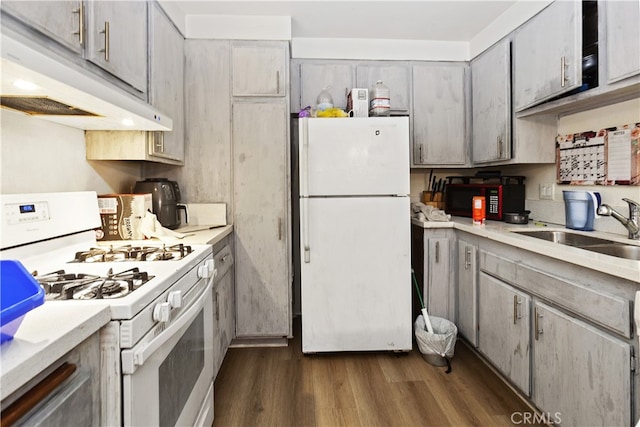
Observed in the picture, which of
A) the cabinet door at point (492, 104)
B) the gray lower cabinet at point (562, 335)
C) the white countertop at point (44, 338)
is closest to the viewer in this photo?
the white countertop at point (44, 338)

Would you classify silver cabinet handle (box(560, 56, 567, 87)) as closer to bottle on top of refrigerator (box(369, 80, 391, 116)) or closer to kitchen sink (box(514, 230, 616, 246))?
kitchen sink (box(514, 230, 616, 246))

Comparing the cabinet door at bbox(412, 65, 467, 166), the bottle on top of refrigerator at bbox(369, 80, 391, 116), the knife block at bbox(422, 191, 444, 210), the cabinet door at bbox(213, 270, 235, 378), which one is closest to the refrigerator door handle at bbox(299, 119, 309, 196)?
the bottle on top of refrigerator at bbox(369, 80, 391, 116)

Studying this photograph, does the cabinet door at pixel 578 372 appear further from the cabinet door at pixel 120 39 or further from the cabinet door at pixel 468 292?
the cabinet door at pixel 120 39

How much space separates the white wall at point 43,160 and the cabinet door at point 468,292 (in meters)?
2.27

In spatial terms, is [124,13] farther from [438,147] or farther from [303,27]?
[438,147]

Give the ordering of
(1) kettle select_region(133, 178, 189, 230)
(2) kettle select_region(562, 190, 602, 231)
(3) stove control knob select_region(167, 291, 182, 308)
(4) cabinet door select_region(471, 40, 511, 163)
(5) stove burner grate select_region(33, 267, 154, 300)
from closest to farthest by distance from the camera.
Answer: (5) stove burner grate select_region(33, 267, 154, 300), (3) stove control knob select_region(167, 291, 182, 308), (2) kettle select_region(562, 190, 602, 231), (1) kettle select_region(133, 178, 189, 230), (4) cabinet door select_region(471, 40, 511, 163)

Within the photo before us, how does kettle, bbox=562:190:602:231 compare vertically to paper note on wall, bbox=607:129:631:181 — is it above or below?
below

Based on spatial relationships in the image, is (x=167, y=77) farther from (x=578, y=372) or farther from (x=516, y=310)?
(x=578, y=372)

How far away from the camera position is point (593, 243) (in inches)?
70.9

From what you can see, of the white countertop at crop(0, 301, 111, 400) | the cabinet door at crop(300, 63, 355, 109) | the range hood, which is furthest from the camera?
the cabinet door at crop(300, 63, 355, 109)

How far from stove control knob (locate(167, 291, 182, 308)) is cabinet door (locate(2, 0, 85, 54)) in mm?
886

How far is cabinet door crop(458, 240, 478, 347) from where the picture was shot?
2.16 m

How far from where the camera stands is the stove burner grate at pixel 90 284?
2.98 ft

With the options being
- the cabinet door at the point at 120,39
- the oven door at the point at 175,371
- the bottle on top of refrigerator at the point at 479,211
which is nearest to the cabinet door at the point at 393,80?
the bottle on top of refrigerator at the point at 479,211
